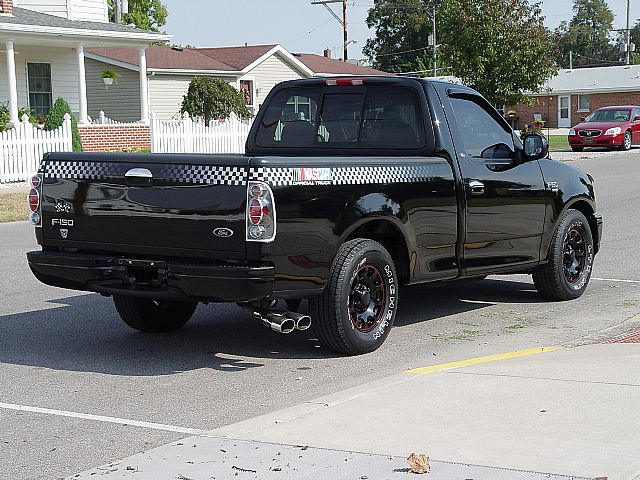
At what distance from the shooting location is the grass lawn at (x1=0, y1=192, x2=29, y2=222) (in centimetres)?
1862

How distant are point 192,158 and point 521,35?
30552 mm

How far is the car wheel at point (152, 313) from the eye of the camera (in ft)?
28.1

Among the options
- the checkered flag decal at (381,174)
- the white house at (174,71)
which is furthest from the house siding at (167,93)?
the checkered flag decal at (381,174)

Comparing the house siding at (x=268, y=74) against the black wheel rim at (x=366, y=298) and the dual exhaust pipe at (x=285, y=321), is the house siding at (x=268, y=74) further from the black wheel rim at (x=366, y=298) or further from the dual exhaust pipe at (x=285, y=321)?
the dual exhaust pipe at (x=285, y=321)

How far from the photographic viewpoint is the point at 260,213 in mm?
6797

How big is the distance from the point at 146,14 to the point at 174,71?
104 ft

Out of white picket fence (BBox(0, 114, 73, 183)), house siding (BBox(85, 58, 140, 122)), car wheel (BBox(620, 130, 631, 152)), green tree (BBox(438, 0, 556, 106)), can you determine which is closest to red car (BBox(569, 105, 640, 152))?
car wheel (BBox(620, 130, 631, 152))

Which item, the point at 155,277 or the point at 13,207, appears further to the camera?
the point at 13,207

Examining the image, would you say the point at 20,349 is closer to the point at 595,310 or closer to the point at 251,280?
the point at 251,280

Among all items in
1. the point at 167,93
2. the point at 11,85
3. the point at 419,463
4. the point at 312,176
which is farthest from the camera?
the point at 167,93

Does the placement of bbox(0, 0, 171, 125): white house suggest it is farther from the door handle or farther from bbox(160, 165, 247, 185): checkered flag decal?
bbox(160, 165, 247, 185): checkered flag decal

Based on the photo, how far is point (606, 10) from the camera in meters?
146

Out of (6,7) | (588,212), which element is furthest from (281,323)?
(6,7)

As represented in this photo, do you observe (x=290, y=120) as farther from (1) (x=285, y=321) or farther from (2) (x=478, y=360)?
(2) (x=478, y=360)
